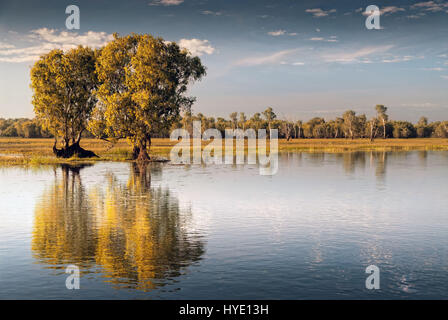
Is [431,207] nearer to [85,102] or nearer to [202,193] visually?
[202,193]

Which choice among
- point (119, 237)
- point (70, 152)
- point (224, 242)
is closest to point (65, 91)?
point (70, 152)

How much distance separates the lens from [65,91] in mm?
79688

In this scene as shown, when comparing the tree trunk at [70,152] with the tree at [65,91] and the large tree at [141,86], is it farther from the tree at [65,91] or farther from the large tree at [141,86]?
the large tree at [141,86]

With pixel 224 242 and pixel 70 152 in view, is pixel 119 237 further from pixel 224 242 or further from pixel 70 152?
pixel 70 152

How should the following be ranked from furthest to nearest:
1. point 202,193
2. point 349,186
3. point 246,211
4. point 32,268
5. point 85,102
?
point 85,102, point 349,186, point 202,193, point 246,211, point 32,268

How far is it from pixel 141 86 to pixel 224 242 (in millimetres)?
57547

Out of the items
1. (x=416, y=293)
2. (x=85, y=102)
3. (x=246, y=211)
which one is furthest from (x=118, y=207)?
(x=85, y=102)

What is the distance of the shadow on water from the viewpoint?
606 inches

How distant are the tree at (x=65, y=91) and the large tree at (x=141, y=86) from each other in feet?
14.9

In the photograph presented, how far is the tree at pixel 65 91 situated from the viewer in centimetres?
7725

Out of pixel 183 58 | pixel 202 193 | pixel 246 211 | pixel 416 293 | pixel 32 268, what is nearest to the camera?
pixel 416 293

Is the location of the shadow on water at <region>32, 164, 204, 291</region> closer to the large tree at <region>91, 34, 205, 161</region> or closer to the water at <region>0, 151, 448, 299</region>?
the water at <region>0, 151, 448, 299</region>
